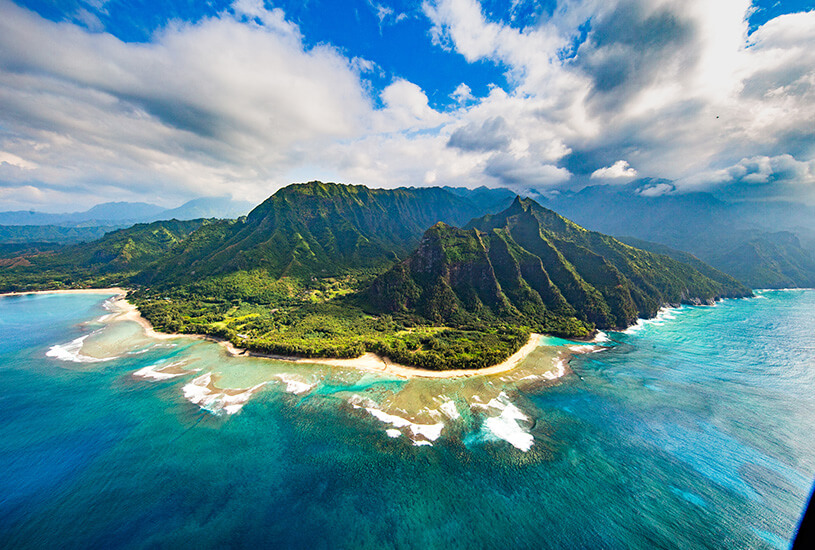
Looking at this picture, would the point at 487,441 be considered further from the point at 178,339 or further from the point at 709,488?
the point at 178,339

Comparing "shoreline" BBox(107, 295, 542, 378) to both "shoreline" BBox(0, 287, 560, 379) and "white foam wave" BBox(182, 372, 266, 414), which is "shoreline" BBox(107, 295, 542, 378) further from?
"white foam wave" BBox(182, 372, 266, 414)

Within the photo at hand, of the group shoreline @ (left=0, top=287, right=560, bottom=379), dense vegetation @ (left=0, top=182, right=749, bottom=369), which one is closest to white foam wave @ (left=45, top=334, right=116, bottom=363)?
shoreline @ (left=0, top=287, right=560, bottom=379)

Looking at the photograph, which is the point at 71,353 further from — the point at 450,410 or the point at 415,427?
the point at 450,410

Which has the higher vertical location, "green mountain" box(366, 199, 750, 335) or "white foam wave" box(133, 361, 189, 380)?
"green mountain" box(366, 199, 750, 335)

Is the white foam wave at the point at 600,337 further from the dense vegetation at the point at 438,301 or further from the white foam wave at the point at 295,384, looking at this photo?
the white foam wave at the point at 295,384

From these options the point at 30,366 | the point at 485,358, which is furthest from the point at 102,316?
the point at 485,358
